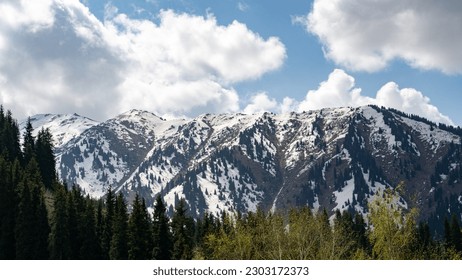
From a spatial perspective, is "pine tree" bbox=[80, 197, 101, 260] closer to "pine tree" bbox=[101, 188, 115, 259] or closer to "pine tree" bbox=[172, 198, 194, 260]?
"pine tree" bbox=[101, 188, 115, 259]

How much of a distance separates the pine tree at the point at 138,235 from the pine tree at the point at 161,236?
4.34ft

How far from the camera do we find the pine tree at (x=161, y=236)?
98.6 meters

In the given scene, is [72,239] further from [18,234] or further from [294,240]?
[294,240]

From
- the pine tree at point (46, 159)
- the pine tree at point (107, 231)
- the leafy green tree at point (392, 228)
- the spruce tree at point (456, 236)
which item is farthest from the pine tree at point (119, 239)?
the spruce tree at point (456, 236)

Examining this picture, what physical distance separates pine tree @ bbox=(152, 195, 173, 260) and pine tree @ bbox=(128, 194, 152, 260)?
4.34 feet

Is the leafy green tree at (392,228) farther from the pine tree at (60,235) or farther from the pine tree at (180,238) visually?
the pine tree at (60,235)

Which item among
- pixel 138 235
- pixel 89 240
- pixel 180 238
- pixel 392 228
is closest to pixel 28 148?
pixel 89 240

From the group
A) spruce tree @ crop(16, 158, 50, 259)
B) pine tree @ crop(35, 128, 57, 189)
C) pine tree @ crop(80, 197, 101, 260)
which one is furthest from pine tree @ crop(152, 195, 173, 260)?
pine tree @ crop(35, 128, 57, 189)

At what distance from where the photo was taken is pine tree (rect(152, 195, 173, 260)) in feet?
324

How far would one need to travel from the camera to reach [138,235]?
322 ft

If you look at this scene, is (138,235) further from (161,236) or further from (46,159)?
(46,159)
